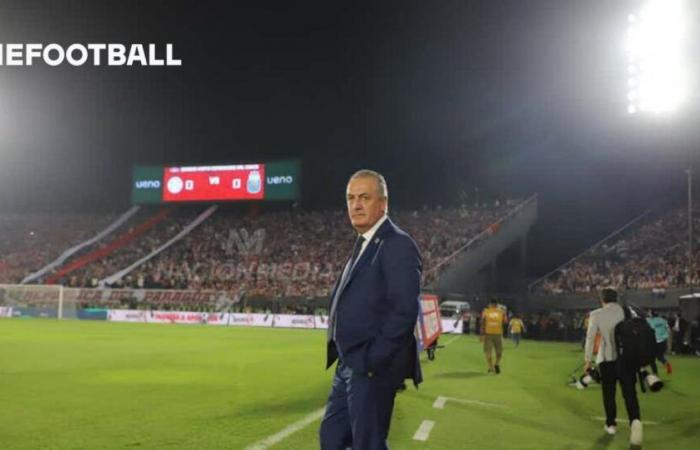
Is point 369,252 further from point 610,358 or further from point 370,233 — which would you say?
point 610,358

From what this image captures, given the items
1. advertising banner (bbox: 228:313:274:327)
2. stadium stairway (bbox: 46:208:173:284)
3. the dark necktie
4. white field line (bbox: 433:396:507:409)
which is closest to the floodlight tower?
white field line (bbox: 433:396:507:409)

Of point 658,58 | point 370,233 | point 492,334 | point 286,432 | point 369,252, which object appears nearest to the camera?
point 369,252

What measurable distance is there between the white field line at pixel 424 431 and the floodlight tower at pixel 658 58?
19.5m

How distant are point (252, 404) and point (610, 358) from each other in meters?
5.34

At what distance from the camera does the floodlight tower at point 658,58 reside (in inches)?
1001

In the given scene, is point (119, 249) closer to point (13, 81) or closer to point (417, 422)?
point (13, 81)

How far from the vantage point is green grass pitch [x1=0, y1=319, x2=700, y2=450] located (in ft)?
25.6

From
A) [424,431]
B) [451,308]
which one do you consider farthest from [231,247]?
[424,431]

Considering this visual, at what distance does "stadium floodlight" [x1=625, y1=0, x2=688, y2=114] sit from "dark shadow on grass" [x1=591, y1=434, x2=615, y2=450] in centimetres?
2115

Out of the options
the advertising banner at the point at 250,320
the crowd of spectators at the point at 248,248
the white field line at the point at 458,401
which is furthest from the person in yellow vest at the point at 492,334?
the advertising banner at the point at 250,320

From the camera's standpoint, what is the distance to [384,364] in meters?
3.54

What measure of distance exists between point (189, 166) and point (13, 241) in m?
18.4

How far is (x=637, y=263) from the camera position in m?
39.3

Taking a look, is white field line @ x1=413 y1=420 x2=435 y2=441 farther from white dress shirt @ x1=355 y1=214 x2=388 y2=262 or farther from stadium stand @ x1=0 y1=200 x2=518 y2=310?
stadium stand @ x1=0 y1=200 x2=518 y2=310
